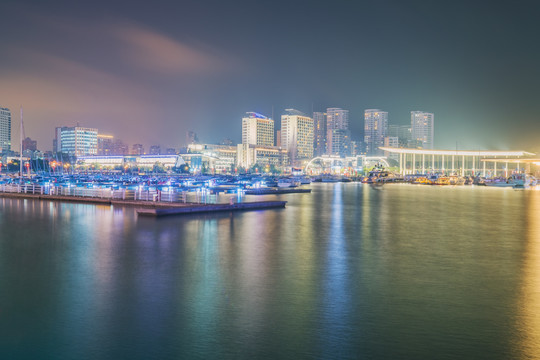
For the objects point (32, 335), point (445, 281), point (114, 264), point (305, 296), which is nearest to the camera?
point (32, 335)

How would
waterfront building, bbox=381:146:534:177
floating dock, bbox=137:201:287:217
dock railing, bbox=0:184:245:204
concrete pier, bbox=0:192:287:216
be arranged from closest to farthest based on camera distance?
floating dock, bbox=137:201:287:217
concrete pier, bbox=0:192:287:216
dock railing, bbox=0:184:245:204
waterfront building, bbox=381:146:534:177

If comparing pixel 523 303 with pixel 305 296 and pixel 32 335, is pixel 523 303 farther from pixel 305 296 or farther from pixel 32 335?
pixel 32 335

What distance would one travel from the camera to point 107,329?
21.3 feet

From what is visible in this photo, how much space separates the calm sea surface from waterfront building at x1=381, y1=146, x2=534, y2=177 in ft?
423

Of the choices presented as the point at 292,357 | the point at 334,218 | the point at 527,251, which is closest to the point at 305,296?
the point at 292,357

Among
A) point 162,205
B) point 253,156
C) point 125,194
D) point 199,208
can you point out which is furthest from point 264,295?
point 253,156

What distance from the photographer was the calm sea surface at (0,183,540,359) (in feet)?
19.6

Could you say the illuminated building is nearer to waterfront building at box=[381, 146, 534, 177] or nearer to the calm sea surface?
waterfront building at box=[381, 146, 534, 177]

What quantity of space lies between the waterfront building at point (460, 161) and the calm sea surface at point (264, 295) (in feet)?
423

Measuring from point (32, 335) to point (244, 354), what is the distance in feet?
10.6

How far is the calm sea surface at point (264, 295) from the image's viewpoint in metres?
5.99

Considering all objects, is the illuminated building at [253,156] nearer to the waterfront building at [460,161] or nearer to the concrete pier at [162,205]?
the waterfront building at [460,161]

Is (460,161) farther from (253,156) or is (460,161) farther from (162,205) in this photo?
(162,205)

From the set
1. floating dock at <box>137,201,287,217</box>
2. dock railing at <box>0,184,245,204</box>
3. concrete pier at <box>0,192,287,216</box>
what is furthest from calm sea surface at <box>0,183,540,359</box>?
dock railing at <box>0,184,245,204</box>
